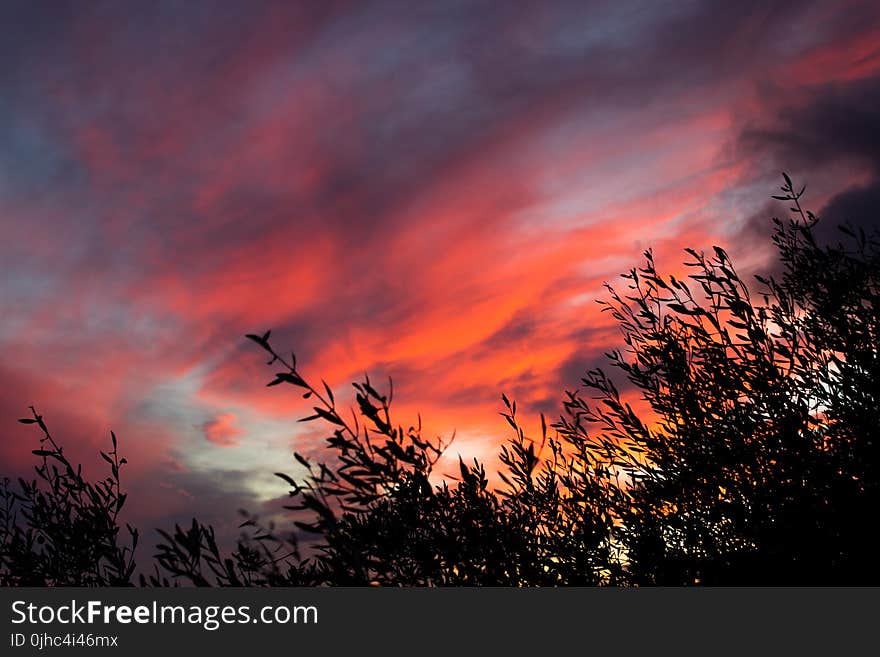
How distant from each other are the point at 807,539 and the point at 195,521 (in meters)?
5.68

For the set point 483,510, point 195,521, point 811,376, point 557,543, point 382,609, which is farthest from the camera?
point 811,376

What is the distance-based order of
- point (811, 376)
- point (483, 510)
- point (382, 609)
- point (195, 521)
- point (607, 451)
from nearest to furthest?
point (382, 609), point (195, 521), point (483, 510), point (811, 376), point (607, 451)

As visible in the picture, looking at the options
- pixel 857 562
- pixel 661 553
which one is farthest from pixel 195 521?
pixel 857 562

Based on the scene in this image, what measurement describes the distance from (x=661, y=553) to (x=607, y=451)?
177 cm

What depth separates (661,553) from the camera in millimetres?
7121

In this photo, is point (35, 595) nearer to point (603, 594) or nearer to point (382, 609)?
point (382, 609)

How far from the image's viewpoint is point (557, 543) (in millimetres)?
7246

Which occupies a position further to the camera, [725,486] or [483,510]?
[725,486]

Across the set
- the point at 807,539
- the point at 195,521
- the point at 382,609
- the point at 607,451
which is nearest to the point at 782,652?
the point at 807,539

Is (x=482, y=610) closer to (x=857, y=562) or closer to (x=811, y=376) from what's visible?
(x=857, y=562)

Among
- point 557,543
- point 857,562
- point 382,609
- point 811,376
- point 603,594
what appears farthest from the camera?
point 811,376

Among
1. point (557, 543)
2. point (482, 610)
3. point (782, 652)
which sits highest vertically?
point (557, 543)

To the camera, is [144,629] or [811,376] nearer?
[144,629]

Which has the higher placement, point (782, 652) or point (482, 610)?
point (482, 610)
